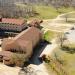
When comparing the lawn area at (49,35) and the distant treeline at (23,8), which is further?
the distant treeline at (23,8)

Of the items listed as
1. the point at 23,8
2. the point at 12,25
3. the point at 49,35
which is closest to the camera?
the point at 12,25

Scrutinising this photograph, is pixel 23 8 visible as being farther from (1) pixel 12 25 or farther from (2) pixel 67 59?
(2) pixel 67 59

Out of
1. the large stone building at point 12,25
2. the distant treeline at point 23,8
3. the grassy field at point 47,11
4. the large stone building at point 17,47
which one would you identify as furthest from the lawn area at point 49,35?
the distant treeline at point 23,8

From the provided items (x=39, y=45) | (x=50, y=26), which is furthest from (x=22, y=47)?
(x=50, y=26)

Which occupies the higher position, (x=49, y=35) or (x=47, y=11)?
(x=47, y=11)

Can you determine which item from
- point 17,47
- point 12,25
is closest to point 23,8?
point 12,25

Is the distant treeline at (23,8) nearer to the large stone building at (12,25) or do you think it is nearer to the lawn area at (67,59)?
the large stone building at (12,25)

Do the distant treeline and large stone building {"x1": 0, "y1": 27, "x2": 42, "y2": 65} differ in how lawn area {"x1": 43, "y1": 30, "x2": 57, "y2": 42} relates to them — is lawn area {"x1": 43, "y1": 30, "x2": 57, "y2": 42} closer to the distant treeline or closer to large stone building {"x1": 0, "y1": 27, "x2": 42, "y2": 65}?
large stone building {"x1": 0, "y1": 27, "x2": 42, "y2": 65}

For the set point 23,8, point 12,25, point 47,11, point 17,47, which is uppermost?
point 12,25

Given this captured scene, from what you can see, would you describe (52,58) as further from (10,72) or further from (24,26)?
(24,26)
